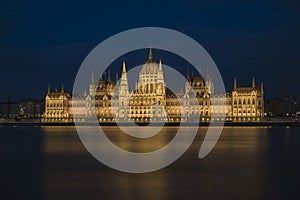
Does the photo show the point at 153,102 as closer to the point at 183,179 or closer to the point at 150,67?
the point at 150,67

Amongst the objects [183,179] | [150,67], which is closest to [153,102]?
[150,67]

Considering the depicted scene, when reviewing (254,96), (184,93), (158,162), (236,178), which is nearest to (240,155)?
(158,162)

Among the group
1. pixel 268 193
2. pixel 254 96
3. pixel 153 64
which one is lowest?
Result: pixel 268 193

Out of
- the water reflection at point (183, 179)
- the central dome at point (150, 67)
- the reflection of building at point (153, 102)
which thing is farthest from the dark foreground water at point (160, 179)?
the central dome at point (150, 67)

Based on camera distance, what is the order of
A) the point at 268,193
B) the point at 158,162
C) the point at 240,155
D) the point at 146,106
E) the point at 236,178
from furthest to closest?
the point at 146,106, the point at 240,155, the point at 158,162, the point at 236,178, the point at 268,193

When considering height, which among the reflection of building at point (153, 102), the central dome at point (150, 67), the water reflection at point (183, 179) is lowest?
the water reflection at point (183, 179)

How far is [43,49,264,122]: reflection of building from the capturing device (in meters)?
123

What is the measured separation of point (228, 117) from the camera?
4833 inches

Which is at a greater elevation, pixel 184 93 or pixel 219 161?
pixel 184 93

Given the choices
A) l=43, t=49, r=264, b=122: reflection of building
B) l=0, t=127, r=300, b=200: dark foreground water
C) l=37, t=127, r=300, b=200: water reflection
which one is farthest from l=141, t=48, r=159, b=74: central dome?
l=37, t=127, r=300, b=200: water reflection

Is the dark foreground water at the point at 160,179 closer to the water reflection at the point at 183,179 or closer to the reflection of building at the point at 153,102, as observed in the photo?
the water reflection at the point at 183,179

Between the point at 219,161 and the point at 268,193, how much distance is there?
32.5 feet

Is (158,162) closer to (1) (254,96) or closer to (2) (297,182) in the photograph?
(2) (297,182)

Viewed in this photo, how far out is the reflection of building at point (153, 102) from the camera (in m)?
123
